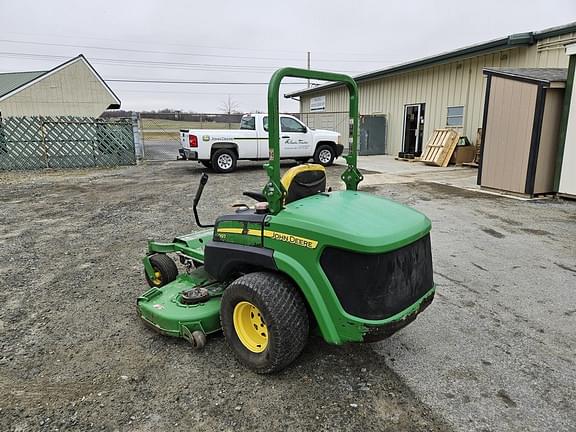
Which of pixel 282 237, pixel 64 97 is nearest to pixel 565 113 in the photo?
pixel 282 237

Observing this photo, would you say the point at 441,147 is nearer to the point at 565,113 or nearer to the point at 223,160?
the point at 565,113

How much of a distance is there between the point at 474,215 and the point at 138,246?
5.54 m

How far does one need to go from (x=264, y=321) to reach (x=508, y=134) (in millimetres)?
8320

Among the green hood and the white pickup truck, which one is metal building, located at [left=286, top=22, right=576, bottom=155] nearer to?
the white pickup truck

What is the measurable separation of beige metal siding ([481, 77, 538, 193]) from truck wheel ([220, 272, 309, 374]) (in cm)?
784

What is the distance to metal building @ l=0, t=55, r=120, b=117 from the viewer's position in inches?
917

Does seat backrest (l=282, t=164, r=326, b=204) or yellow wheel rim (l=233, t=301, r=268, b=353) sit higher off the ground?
seat backrest (l=282, t=164, r=326, b=204)

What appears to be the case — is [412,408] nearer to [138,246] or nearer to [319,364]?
[319,364]

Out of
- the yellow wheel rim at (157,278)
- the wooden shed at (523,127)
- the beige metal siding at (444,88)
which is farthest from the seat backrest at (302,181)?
the beige metal siding at (444,88)

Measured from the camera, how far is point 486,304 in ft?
12.4

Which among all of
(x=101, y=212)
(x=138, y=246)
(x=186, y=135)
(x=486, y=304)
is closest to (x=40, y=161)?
(x=186, y=135)

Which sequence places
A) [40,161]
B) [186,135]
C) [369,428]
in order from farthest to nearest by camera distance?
[40,161] → [186,135] → [369,428]

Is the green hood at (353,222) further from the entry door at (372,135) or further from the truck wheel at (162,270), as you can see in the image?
the entry door at (372,135)

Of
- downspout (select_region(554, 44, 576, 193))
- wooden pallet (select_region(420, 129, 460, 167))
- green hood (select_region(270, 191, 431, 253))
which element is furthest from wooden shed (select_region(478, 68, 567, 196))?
green hood (select_region(270, 191, 431, 253))
